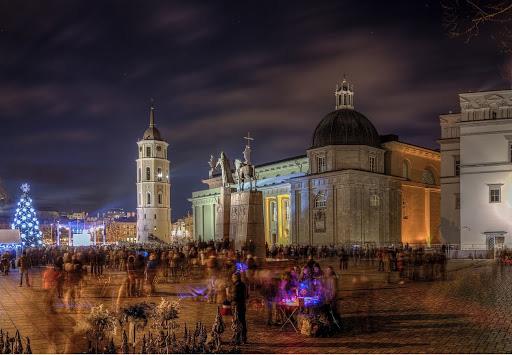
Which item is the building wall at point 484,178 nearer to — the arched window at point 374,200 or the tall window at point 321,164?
the arched window at point 374,200

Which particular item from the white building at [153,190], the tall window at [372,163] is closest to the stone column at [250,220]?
the tall window at [372,163]

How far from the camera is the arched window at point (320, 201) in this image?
62.5 meters

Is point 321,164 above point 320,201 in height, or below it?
above

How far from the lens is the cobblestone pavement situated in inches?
421

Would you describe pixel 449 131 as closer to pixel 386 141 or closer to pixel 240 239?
pixel 386 141

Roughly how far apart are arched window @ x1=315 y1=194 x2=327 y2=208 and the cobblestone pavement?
39853 mm

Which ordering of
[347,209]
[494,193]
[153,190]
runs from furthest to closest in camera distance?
1. [153,190]
2. [347,209]
3. [494,193]

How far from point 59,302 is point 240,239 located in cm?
1634

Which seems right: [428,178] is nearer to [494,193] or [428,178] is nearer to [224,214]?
[494,193]

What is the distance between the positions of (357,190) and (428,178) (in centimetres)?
1862

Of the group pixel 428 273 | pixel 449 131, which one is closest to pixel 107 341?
pixel 428 273

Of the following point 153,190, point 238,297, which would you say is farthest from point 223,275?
point 153,190

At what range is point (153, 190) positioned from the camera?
11412cm

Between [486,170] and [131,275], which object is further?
[486,170]
